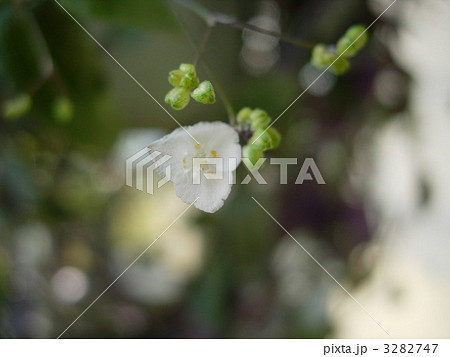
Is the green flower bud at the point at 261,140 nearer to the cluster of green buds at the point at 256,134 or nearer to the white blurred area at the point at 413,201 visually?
the cluster of green buds at the point at 256,134

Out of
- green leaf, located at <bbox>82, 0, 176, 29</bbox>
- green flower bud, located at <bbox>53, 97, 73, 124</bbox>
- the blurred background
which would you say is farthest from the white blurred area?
green flower bud, located at <bbox>53, 97, 73, 124</bbox>

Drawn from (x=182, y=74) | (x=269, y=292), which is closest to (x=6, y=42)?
(x=182, y=74)

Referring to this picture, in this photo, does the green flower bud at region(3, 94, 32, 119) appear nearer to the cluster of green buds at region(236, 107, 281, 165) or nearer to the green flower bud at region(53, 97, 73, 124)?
the green flower bud at region(53, 97, 73, 124)

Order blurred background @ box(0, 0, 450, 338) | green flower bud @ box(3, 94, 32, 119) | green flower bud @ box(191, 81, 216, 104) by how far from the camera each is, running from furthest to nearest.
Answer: blurred background @ box(0, 0, 450, 338)
green flower bud @ box(3, 94, 32, 119)
green flower bud @ box(191, 81, 216, 104)

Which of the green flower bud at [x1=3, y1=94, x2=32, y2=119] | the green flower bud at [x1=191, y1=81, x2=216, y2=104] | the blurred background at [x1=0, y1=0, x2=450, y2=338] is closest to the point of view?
the green flower bud at [x1=191, y1=81, x2=216, y2=104]

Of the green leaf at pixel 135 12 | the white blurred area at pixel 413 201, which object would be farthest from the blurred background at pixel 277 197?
the green leaf at pixel 135 12

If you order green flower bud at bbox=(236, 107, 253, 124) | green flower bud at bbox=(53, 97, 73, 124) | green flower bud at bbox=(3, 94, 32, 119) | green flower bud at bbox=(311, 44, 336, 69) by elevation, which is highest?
green flower bud at bbox=(53, 97, 73, 124)
